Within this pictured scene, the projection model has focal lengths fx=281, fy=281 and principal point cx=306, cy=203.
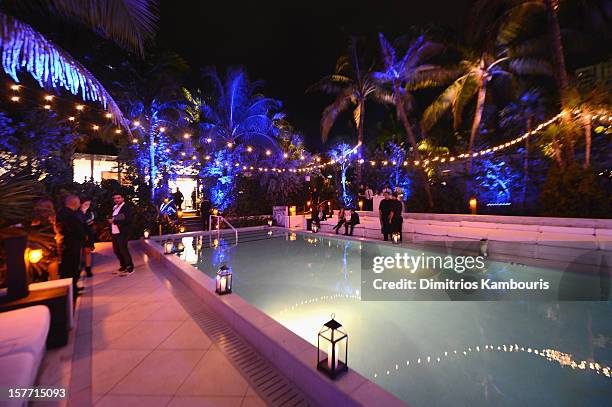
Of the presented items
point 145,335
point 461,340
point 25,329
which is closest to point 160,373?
point 145,335

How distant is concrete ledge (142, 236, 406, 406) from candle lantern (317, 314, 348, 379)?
2.5 inches

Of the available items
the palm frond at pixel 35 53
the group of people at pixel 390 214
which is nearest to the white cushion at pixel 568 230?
the group of people at pixel 390 214

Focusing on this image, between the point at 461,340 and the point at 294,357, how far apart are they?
90.5 inches

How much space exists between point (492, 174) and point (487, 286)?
29.2 ft

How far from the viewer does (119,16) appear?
3.85 m

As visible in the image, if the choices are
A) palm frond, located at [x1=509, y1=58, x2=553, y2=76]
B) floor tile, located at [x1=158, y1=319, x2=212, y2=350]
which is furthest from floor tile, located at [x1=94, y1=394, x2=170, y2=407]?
palm frond, located at [x1=509, y1=58, x2=553, y2=76]

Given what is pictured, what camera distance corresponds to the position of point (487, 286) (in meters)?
5.50

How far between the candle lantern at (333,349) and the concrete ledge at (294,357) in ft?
0.21

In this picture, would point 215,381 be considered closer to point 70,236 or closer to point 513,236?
point 70,236

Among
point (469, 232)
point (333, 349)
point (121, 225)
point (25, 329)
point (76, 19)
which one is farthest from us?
point (469, 232)

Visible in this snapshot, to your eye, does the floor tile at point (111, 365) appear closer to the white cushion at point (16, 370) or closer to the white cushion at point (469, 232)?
the white cushion at point (16, 370)

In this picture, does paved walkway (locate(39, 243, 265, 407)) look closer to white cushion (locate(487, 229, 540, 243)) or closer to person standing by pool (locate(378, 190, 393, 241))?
person standing by pool (locate(378, 190, 393, 241))

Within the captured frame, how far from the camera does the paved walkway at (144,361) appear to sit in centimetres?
246

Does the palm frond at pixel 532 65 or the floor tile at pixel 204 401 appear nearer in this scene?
the floor tile at pixel 204 401
